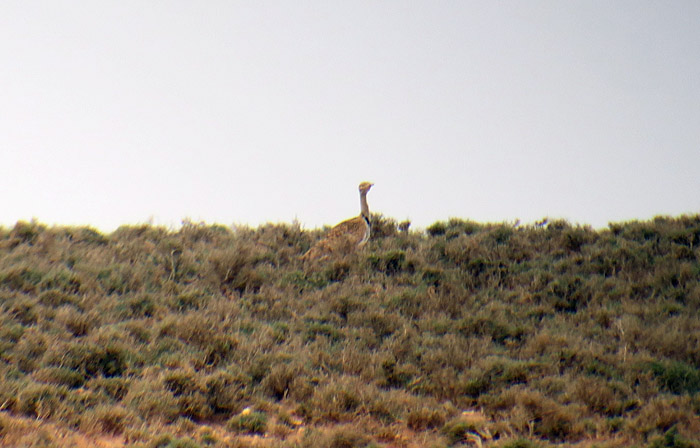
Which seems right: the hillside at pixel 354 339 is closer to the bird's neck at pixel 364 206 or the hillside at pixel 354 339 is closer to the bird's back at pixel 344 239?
the bird's back at pixel 344 239

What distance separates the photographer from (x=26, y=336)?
8633mm

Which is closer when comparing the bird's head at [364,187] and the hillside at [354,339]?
the hillside at [354,339]

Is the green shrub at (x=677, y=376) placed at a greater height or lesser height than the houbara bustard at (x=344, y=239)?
lesser

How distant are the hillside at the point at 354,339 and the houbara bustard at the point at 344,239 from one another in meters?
0.42

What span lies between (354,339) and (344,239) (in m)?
4.31

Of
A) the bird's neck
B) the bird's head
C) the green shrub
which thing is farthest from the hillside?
the bird's head

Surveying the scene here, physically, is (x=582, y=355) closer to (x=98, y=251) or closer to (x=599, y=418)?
(x=599, y=418)

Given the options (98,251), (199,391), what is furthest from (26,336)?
(98,251)

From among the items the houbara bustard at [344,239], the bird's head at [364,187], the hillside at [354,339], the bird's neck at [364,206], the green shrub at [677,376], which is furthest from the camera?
the bird's head at [364,187]

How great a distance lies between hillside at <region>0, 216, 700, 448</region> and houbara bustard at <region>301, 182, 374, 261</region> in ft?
1.36

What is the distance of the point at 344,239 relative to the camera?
14.3m

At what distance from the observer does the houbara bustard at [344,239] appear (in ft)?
46.4

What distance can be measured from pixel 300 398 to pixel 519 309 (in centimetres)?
482

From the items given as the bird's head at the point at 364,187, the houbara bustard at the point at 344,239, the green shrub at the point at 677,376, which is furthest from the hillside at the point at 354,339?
the bird's head at the point at 364,187
